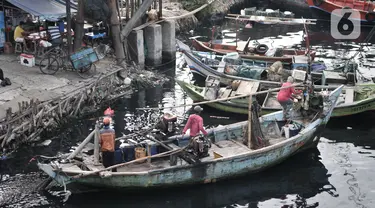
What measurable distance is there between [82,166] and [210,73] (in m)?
11.0

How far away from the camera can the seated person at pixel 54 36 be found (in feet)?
72.5

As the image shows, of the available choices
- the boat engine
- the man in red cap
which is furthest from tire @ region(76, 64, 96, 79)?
the boat engine

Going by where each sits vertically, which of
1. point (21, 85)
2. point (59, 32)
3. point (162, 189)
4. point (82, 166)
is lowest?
point (162, 189)

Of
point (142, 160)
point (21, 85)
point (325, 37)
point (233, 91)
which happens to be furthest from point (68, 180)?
point (325, 37)

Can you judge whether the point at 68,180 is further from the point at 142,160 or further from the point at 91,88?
the point at 91,88

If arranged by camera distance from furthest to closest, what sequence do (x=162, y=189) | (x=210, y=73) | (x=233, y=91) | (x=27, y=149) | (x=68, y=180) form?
(x=210, y=73), (x=233, y=91), (x=27, y=149), (x=162, y=189), (x=68, y=180)

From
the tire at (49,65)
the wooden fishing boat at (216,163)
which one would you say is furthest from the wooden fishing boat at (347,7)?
the tire at (49,65)

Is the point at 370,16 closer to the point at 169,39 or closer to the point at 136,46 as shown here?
the point at 169,39

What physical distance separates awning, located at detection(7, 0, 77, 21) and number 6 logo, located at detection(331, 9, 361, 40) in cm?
2318

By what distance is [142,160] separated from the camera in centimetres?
1338

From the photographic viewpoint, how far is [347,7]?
39.6 meters

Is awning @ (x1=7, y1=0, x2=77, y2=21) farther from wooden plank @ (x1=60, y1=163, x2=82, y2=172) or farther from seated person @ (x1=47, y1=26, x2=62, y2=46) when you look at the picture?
wooden plank @ (x1=60, y1=163, x2=82, y2=172)

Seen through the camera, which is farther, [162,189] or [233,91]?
[233,91]

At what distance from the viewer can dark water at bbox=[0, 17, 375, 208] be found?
13055mm
